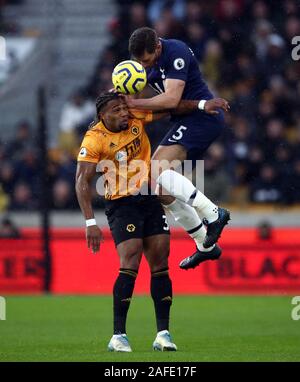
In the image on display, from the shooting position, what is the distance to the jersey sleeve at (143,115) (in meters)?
10.1

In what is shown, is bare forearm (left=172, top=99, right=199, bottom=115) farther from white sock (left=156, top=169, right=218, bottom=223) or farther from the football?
the football

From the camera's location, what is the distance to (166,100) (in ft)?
32.8

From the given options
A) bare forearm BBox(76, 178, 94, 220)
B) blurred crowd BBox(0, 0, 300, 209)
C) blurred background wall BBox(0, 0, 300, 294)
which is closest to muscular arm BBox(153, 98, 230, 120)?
bare forearm BBox(76, 178, 94, 220)

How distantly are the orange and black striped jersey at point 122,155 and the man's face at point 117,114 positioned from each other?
0.11m

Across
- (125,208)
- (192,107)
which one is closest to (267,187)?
(192,107)

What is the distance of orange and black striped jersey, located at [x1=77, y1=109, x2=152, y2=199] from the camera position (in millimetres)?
9859

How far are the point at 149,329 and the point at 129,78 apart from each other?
11.6 feet

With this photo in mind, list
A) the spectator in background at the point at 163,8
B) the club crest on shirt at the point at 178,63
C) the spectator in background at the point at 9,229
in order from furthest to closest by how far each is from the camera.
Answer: the spectator in background at the point at 163,8
the spectator in background at the point at 9,229
the club crest on shirt at the point at 178,63

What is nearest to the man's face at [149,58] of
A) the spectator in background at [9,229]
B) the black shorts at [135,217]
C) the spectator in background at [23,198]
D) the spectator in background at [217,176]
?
the black shorts at [135,217]

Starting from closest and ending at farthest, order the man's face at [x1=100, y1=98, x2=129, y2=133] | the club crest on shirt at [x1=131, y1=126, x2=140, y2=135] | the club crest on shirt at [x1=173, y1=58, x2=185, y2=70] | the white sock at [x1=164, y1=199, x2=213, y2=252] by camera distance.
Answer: the man's face at [x1=100, y1=98, x2=129, y2=133]
the club crest on shirt at [x1=131, y1=126, x2=140, y2=135]
the club crest on shirt at [x1=173, y1=58, x2=185, y2=70]
the white sock at [x1=164, y1=199, x2=213, y2=252]

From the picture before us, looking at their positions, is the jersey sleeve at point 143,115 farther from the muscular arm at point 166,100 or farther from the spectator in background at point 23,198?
the spectator in background at point 23,198

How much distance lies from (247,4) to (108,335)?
9145 mm

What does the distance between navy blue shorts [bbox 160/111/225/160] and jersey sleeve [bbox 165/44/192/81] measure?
0.51 metres
